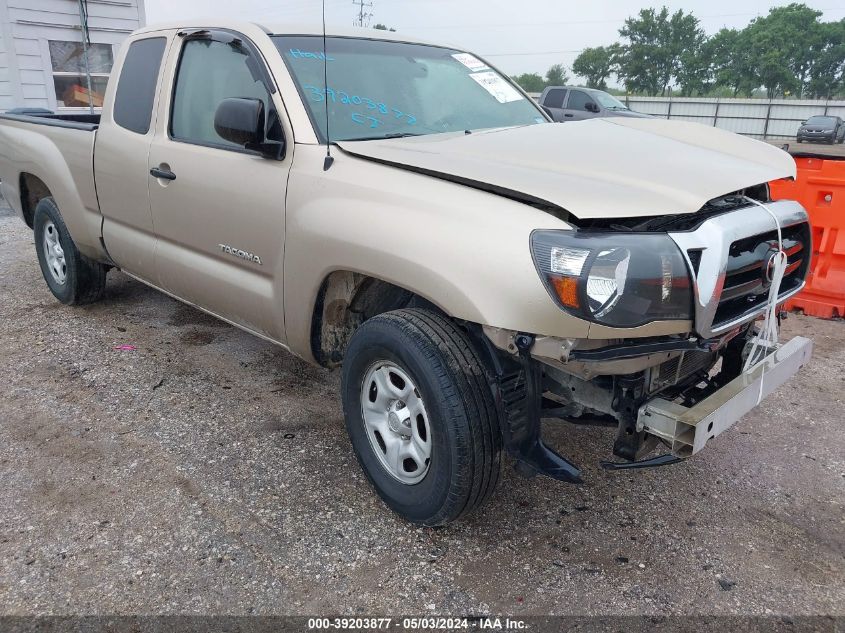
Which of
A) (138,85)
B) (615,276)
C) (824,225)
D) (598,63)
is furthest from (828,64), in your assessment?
(615,276)

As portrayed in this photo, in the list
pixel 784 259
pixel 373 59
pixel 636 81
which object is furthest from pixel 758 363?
pixel 636 81

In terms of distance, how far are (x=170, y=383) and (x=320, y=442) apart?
3.99ft

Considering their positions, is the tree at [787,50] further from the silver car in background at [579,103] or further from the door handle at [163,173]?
the door handle at [163,173]

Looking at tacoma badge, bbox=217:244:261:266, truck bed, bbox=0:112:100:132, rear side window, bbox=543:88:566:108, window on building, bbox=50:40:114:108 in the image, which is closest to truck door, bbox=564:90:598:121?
rear side window, bbox=543:88:566:108

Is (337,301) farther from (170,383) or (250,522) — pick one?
(170,383)

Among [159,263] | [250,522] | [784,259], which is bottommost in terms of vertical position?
[250,522]

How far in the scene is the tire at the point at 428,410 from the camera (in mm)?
2424

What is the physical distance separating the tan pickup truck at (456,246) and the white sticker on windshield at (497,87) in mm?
19

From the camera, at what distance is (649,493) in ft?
10.3

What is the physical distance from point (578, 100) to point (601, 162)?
1515 centimetres

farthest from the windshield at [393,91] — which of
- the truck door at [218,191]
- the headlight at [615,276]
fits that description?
the headlight at [615,276]

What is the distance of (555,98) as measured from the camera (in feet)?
56.0

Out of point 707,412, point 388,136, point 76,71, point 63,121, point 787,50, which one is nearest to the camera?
point 707,412

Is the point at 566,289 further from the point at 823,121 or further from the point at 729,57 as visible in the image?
the point at 729,57
